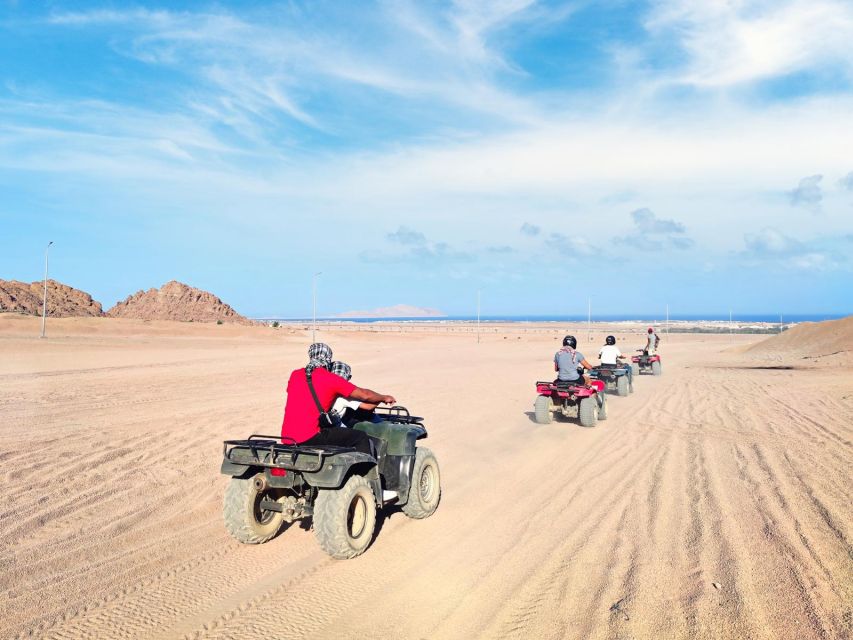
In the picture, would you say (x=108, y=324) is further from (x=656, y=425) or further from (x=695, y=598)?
(x=695, y=598)

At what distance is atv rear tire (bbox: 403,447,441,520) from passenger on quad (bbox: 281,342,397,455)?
34.8 inches

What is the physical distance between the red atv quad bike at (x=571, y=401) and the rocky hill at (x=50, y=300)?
60734mm

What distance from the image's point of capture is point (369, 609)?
15.6ft

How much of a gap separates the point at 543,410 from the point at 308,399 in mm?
7654

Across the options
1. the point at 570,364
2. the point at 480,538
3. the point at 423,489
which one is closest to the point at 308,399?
the point at 423,489

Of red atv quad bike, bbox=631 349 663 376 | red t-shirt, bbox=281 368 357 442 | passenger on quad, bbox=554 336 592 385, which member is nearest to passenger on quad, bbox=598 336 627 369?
passenger on quad, bbox=554 336 592 385

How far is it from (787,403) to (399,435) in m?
12.4

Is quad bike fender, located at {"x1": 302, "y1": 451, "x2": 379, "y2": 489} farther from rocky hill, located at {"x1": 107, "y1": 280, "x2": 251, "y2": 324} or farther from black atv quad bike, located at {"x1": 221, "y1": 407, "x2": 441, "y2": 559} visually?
rocky hill, located at {"x1": 107, "y1": 280, "x2": 251, "y2": 324}

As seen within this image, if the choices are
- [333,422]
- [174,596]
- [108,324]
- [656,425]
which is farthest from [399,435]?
[108,324]

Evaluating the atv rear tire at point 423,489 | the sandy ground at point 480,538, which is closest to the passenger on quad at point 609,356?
the sandy ground at point 480,538

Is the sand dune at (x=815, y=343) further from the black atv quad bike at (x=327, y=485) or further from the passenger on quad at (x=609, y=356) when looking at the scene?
the black atv quad bike at (x=327, y=485)

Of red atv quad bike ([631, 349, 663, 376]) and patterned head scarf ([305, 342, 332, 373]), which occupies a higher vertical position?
patterned head scarf ([305, 342, 332, 373])

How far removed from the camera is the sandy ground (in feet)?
15.0

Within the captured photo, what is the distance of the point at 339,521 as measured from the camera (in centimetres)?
543
